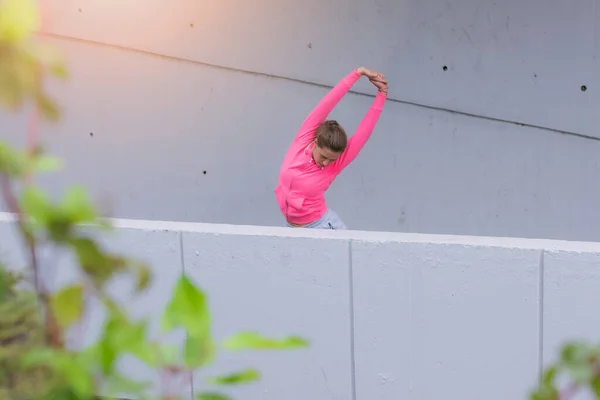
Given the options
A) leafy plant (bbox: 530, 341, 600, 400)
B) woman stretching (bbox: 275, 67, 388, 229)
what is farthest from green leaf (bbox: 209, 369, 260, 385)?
woman stretching (bbox: 275, 67, 388, 229)

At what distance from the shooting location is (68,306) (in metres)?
0.54

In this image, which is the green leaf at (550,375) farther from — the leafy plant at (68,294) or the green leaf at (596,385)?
the leafy plant at (68,294)

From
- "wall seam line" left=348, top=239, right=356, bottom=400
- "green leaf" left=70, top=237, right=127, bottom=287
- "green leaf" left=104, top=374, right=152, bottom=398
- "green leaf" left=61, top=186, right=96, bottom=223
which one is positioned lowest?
"wall seam line" left=348, top=239, right=356, bottom=400

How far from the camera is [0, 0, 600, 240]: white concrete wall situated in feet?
14.2

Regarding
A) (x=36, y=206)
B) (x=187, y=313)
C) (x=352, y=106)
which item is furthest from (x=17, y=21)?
(x=352, y=106)

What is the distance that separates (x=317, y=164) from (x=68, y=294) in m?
2.64

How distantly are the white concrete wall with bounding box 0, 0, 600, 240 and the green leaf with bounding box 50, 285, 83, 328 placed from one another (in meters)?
3.92

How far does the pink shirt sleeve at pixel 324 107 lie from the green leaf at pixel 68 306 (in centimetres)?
266

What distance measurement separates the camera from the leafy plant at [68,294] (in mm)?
503

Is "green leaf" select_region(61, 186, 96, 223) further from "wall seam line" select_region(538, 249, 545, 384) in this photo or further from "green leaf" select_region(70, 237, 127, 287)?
"wall seam line" select_region(538, 249, 545, 384)

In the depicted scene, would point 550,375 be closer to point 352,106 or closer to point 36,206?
point 36,206

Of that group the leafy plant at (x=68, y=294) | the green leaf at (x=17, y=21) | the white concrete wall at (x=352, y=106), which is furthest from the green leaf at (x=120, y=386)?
the white concrete wall at (x=352, y=106)

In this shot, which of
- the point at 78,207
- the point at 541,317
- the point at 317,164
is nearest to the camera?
the point at 78,207

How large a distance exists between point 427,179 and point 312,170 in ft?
5.37
